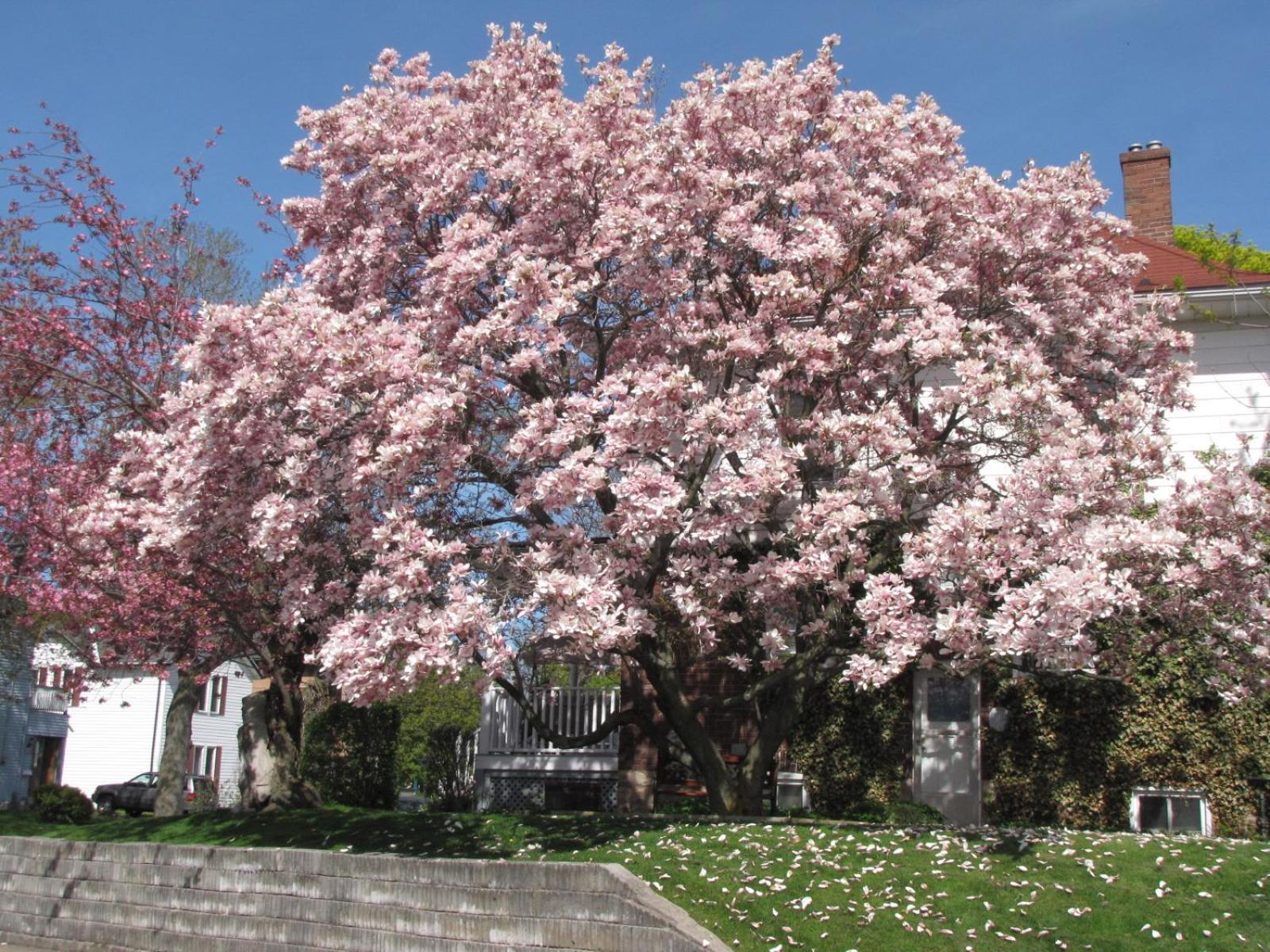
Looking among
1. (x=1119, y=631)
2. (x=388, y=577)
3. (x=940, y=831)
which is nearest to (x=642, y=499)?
(x=388, y=577)

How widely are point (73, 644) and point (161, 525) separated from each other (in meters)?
10.4

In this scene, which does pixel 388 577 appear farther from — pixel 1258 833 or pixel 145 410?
pixel 1258 833

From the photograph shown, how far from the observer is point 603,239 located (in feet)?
37.3

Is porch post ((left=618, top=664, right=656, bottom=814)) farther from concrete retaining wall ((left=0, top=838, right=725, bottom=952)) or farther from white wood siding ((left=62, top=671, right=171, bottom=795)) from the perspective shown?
white wood siding ((left=62, top=671, right=171, bottom=795))

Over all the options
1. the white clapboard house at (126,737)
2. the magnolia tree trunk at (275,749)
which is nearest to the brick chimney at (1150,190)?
the magnolia tree trunk at (275,749)

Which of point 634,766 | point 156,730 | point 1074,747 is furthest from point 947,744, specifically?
point 156,730

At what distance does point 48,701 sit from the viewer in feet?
131

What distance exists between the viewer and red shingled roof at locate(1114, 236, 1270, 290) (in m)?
15.9

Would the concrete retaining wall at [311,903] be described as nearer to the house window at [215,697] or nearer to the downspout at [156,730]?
the downspout at [156,730]

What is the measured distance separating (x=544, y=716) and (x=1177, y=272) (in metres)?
11.9

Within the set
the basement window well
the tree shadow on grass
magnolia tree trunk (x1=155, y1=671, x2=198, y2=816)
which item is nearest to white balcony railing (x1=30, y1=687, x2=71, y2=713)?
magnolia tree trunk (x1=155, y1=671, x2=198, y2=816)

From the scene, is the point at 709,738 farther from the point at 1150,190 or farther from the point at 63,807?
the point at 1150,190

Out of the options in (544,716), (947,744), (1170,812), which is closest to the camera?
(1170,812)

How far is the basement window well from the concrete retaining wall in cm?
783
